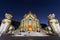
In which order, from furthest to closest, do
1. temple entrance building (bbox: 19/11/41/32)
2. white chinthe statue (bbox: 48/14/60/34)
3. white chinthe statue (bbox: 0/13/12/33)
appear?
temple entrance building (bbox: 19/11/41/32)
white chinthe statue (bbox: 0/13/12/33)
white chinthe statue (bbox: 48/14/60/34)

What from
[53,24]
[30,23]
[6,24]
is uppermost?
[30,23]

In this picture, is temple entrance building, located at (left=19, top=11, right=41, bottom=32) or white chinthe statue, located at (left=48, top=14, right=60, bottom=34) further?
temple entrance building, located at (left=19, top=11, right=41, bottom=32)

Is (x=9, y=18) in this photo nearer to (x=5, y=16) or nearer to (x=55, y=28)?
(x=5, y=16)

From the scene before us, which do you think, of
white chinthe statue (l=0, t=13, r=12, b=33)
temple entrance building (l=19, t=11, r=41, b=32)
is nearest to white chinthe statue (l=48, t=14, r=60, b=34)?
temple entrance building (l=19, t=11, r=41, b=32)

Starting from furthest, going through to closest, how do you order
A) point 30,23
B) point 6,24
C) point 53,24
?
point 30,23 < point 6,24 < point 53,24

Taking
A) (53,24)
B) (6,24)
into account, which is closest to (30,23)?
(53,24)

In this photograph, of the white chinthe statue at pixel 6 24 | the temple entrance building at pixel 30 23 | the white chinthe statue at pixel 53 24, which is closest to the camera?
the white chinthe statue at pixel 53 24

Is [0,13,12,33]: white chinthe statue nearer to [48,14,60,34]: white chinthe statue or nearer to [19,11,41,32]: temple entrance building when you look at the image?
[19,11,41,32]: temple entrance building

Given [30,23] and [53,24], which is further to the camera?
[30,23]

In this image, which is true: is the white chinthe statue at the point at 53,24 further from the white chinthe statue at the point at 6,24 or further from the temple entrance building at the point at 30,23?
the white chinthe statue at the point at 6,24

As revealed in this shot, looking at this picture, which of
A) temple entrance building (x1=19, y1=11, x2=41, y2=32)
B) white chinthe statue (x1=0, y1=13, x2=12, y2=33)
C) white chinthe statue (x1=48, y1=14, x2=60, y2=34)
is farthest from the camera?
temple entrance building (x1=19, y1=11, x2=41, y2=32)

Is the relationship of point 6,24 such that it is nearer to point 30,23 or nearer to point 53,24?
point 30,23

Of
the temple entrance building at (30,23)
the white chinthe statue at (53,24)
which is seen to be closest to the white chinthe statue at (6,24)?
the temple entrance building at (30,23)

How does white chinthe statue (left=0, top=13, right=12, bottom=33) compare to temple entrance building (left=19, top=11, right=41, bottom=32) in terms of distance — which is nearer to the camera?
white chinthe statue (left=0, top=13, right=12, bottom=33)
